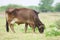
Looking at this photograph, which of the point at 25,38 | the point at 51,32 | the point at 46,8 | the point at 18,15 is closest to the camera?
the point at 25,38

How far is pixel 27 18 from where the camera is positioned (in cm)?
1683

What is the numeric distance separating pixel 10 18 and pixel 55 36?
3976mm

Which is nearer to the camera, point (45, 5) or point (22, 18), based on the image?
point (22, 18)

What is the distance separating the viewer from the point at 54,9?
57.4m

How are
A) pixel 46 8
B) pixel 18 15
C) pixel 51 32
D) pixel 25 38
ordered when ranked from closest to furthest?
pixel 25 38, pixel 51 32, pixel 18 15, pixel 46 8

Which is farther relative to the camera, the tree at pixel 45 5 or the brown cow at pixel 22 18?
the tree at pixel 45 5

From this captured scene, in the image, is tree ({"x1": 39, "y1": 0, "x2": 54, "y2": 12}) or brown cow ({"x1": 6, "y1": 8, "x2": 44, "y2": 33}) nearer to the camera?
brown cow ({"x1": 6, "y1": 8, "x2": 44, "y2": 33})

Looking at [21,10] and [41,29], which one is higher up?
[21,10]

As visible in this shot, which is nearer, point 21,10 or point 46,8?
point 21,10

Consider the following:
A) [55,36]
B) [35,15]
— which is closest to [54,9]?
[35,15]

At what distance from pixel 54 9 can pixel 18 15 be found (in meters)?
41.1

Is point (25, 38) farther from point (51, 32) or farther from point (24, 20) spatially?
point (24, 20)

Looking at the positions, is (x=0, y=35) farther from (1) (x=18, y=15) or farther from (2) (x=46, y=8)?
A: (2) (x=46, y=8)

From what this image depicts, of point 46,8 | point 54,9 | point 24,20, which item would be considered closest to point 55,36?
point 24,20
